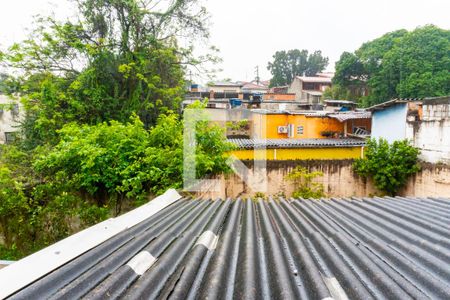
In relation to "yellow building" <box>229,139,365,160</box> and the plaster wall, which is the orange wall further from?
"yellow building" <box>229,139,365,160</box>

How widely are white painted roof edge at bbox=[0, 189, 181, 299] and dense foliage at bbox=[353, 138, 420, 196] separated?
9.77 meters

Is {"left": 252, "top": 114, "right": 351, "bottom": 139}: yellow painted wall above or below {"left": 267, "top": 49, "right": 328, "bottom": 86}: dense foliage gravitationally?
below

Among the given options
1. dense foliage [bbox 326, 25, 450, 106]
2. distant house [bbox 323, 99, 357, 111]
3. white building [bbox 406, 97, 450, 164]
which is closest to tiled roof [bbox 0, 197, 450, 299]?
white building [bbox 406, 97, 450, 164]

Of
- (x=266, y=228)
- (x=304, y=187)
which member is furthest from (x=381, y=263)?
(x=304, y=187)

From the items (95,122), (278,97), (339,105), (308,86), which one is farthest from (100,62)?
(308,86)

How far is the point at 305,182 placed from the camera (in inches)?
381

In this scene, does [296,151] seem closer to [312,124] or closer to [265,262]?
[312,124]

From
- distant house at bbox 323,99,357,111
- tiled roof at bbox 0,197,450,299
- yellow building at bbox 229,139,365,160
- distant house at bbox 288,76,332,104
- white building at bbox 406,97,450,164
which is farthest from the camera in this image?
distant house at bbox 288,76,332,104

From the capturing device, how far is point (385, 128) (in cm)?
1266

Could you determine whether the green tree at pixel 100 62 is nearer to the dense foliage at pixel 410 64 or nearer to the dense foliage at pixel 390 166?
the dense foliage at pixel 390 166

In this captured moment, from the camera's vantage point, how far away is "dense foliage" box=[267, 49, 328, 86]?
5322cm

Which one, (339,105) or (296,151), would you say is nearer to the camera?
(296,151)

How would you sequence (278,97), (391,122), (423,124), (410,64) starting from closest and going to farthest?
(423,124) < (391,122) < (410,64) < (278,97)

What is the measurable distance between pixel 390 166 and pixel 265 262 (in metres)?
10.1
